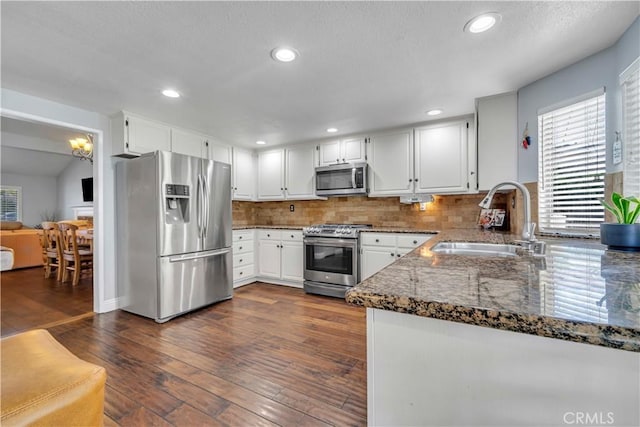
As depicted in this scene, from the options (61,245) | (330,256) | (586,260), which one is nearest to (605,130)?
(586,260)

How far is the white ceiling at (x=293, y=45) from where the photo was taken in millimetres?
1454

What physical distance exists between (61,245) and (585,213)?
22.1 ft

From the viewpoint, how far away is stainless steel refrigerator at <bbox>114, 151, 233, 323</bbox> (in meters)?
2.78

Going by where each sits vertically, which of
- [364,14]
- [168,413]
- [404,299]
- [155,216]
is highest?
[364,14]

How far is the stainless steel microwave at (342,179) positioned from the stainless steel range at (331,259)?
1.61ft

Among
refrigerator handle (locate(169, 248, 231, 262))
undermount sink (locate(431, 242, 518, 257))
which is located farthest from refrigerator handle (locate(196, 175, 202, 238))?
undermount sink (locate(431, 242, 518, 257))

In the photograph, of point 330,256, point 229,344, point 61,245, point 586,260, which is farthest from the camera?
point 61,245

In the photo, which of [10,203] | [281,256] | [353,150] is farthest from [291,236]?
[10,203]

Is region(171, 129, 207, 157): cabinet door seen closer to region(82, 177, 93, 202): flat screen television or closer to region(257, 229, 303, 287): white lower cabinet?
region(257, 229, 303, 287): white lower cabinet

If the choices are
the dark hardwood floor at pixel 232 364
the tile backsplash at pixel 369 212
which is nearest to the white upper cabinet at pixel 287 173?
the tile backsplash at pixel 369 212

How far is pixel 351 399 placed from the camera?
160 centimetres

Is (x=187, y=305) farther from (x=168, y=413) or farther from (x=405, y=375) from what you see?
(x=405, y=375)

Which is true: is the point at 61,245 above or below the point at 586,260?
below

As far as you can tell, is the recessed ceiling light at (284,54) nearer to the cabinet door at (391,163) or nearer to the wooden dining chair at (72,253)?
the cabinet door at (391,163)
